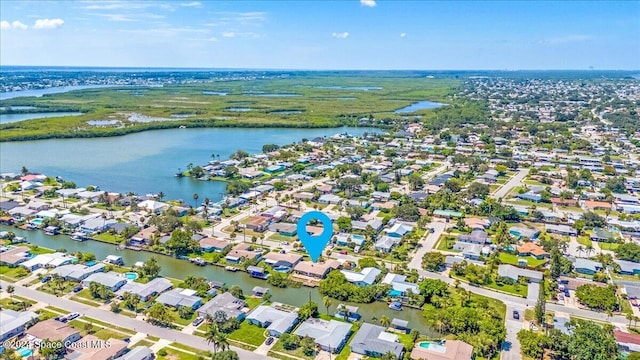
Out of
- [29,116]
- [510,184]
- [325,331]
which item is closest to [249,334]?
[325,331]

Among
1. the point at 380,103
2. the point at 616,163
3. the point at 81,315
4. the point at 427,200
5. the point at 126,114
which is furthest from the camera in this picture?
the point at 380,103

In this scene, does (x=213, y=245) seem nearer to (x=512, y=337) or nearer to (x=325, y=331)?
(x=325, y=331)

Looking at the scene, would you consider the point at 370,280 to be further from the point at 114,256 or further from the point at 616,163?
the point at 616,163

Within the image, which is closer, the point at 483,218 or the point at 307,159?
the point at 483,218

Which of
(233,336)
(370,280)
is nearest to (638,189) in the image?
(370,280)

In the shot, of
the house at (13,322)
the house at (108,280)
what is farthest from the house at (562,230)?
the house at (13,322)

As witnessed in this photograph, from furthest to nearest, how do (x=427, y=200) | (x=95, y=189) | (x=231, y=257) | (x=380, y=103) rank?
(x=380, y=103) < (x=95, y=189) < (x=427, y=200) < (x=231, y=257)

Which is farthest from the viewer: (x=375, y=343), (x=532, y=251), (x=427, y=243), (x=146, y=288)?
(x=427, y=243)

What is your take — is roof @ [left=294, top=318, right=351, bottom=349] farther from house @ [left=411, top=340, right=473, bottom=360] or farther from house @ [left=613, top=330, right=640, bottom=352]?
house @ [left=613, top=330, right=640, bottom=352]
